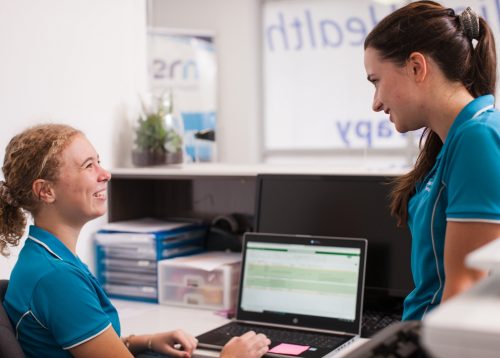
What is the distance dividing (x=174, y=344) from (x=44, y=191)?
47 cm

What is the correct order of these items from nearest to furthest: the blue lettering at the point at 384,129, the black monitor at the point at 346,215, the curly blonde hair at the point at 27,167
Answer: the curly blonde hair at the point at 27,167, the black monitor at the point at 346,215, the blue lettering at the point at 384,129

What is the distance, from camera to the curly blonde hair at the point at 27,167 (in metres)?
1.41

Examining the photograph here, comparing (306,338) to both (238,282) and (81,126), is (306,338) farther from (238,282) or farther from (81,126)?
(81,126)

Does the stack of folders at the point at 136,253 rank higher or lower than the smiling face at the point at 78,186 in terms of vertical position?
lower

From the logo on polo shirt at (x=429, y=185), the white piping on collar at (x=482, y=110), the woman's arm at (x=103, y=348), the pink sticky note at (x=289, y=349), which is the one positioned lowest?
the pink sticky note at (x=289, y=349)

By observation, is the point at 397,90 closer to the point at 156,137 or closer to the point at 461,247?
the point at 461,247

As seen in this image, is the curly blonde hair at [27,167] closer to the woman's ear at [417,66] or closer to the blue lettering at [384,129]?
the woman's ear at [417,66]

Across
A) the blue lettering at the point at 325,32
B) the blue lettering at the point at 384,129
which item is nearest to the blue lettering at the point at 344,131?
the blue lettering at the point at 384,129

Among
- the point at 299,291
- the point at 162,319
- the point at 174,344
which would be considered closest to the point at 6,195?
the point at 174,344

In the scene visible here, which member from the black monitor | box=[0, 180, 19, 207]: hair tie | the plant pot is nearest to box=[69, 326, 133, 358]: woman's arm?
box=[0, 180, 19, 207]: hair tie

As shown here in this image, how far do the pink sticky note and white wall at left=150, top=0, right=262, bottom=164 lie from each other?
340 centimetres

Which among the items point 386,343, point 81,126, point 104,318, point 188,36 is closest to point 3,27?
point 81,126

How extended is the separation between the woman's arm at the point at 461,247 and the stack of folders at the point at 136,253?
1.25 metres

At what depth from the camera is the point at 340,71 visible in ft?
15.7
